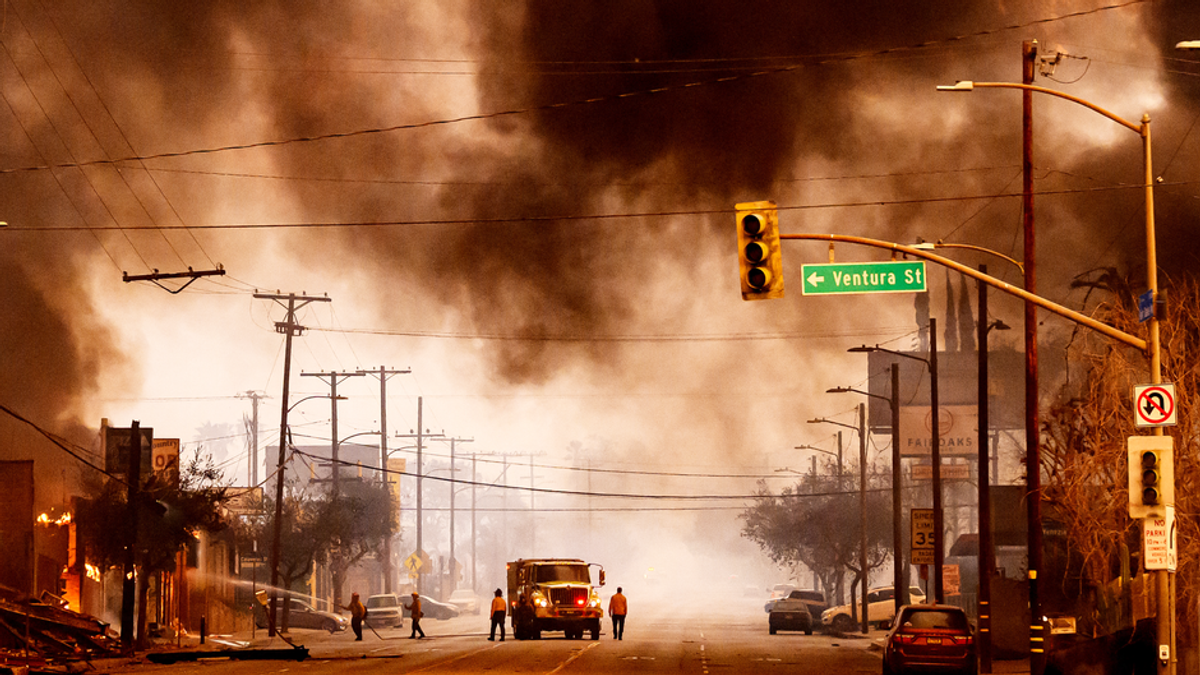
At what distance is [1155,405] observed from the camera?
19.3 meters

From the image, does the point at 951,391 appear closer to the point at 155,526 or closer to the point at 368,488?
the point at 368,488

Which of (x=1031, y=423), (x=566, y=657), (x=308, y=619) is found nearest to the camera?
(x=1031, y=423)

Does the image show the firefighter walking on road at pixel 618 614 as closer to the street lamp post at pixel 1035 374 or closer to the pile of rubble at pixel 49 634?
the pile of rubble at pixel 49 634

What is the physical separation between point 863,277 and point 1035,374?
29.4ft

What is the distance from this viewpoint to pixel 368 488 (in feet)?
284

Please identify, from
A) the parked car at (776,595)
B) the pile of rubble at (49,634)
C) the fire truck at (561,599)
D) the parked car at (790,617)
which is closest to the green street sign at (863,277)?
the pile of rubble at (49,634)

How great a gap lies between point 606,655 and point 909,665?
9.39 meters

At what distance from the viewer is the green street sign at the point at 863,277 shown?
18234 millimetres

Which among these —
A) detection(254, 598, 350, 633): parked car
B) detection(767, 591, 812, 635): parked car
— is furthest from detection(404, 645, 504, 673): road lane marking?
detection(254, 598, 350, 633): parked car

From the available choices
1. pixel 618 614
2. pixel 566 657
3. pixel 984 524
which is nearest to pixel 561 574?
pixel 618 614

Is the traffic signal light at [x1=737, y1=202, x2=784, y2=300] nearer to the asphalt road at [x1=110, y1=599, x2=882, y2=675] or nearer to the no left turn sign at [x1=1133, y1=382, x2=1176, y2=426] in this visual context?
the no left turn sign at [x1=1133, y1=382, x2=1176, y2=426]

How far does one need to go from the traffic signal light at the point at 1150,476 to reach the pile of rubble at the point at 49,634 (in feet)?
79.0

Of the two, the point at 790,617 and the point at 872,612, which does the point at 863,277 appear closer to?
the point at 790,617

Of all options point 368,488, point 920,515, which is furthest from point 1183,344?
point 368,488
